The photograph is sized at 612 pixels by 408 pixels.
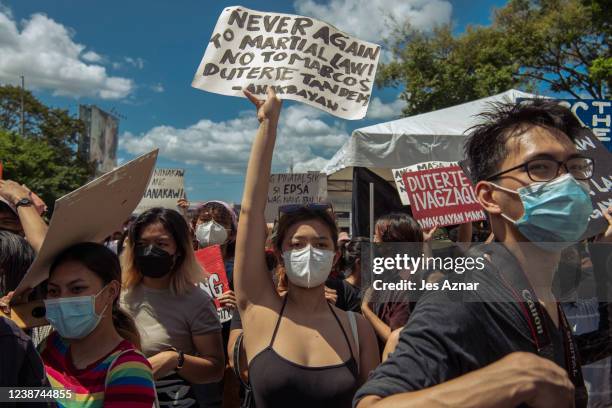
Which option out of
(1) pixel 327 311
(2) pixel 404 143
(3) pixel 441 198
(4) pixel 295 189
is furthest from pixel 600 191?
(2) pixel 404 143

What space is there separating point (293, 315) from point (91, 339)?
2.63ft

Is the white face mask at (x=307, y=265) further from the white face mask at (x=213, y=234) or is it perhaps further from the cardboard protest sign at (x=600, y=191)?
the white face mask at (x=213, y=234)

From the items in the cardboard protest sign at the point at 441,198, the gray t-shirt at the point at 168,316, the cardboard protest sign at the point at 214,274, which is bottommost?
the gray t-shirt at the point at 168,316

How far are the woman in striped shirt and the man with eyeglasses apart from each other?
0.93m

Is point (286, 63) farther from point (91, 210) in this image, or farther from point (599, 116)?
point (599, 116)

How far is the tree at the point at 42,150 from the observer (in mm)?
32938

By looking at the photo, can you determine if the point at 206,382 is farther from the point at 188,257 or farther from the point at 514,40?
the point at 514,40

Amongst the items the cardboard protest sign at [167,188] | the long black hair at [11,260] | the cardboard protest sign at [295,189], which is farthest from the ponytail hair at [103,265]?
the cardboard protest sign at [167,188]

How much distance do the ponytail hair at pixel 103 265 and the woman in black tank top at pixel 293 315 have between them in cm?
47

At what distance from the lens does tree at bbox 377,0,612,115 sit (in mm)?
19281

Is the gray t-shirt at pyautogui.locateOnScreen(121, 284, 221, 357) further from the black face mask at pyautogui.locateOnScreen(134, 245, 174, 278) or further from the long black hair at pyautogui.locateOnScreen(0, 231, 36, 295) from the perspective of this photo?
the long black hair at pyautogui.locateOnScreen(0, 231, 36, 295)

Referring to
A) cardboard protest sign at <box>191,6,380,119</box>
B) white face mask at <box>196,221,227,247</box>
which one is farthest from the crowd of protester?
white face mask at <box>196,221,227,247</box>

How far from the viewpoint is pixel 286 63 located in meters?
2.62

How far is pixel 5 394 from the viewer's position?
1466mm
